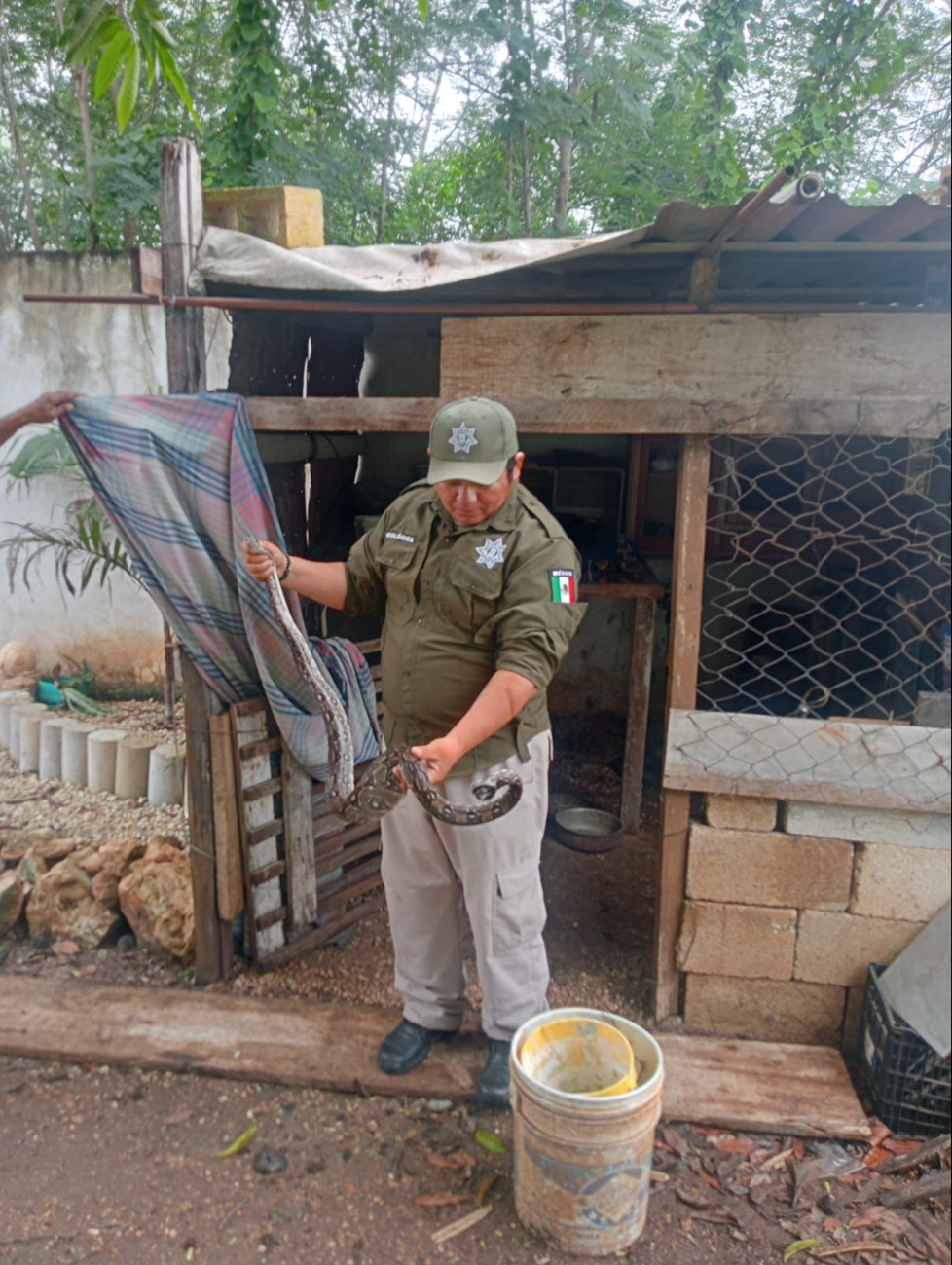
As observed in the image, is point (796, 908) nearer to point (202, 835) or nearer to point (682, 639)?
point (682, 639)

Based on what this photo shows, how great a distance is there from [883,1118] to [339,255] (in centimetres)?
347

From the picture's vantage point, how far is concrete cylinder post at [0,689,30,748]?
Answer: 6.65 m

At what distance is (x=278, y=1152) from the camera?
293 centimetres

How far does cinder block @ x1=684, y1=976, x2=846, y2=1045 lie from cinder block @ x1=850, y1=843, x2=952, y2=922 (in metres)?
0.39

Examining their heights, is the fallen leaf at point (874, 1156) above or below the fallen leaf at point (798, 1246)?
above

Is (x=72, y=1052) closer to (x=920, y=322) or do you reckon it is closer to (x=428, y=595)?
(x=428, y=595)

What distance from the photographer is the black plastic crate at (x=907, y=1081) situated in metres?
2.90

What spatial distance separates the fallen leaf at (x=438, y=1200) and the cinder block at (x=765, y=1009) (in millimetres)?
1102

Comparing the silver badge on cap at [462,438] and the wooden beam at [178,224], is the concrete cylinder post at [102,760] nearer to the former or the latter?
the wooden beam at [178,224]

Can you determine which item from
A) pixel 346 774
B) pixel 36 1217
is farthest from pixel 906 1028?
pixel 36 1217

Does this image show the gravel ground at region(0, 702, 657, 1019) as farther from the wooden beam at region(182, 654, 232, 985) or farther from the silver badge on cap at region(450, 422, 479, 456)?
the silver badge on cap at region(450, 422, 479, 456)

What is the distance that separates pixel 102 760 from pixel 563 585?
4.43m

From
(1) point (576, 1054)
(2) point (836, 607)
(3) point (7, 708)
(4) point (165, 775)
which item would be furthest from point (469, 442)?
(3) point (7, 708)

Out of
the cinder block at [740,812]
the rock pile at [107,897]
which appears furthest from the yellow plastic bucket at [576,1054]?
the rock pile at [107,897]
